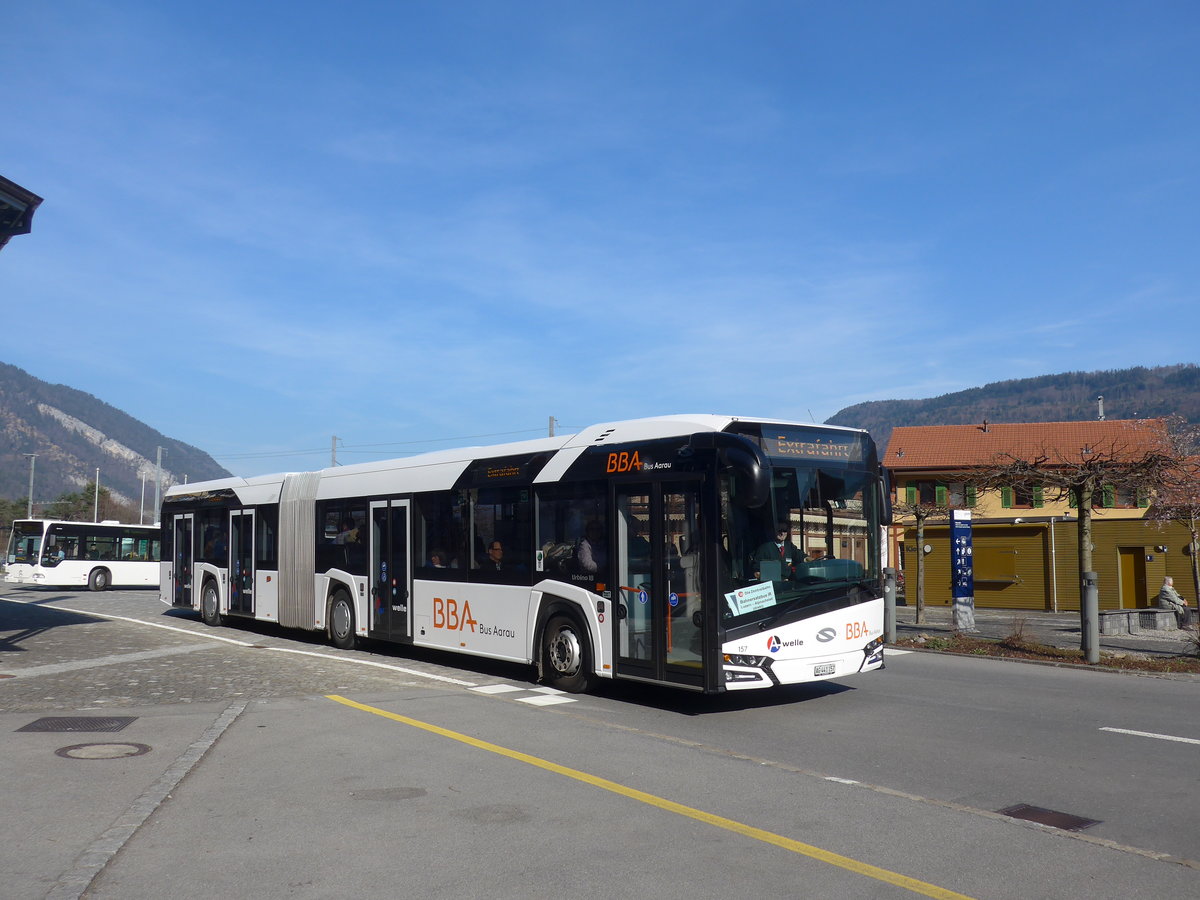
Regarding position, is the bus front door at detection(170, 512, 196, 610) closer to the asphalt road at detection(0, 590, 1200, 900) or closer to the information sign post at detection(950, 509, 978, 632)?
the asphalt road at detection(0, 590, 1200, 900)

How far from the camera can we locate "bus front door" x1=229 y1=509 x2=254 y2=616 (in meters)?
19.5

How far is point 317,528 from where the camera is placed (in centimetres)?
1727

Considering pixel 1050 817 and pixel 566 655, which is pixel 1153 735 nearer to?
pixel 1050 817

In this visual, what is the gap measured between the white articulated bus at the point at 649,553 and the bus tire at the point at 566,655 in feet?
0.08

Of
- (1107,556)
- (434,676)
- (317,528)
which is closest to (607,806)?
(434,676)

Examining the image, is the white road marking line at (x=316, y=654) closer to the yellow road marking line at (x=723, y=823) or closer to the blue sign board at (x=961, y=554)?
the yellow road marking line at (x=723, y=823)

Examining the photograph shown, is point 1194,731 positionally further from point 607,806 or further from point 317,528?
point 317,528

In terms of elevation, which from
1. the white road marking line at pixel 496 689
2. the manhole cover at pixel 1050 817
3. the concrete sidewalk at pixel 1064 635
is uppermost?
the manhole cover at pixel 1050 817

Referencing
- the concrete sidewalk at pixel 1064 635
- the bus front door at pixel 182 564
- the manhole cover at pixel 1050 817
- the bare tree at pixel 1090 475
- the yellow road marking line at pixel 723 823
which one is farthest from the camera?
the bus front door at pixel 182 564

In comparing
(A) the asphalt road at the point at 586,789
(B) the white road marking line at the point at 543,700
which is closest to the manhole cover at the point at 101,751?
(A) the asphalt road at the point at 586,789

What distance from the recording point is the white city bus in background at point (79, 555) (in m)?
37.1

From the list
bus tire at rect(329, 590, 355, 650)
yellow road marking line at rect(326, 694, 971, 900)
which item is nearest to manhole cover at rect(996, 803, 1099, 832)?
yellow road marking line at rect(326, 694, 971, 900)

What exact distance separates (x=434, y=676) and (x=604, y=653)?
10.7ft

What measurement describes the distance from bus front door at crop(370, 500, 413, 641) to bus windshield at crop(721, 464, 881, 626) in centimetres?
651
